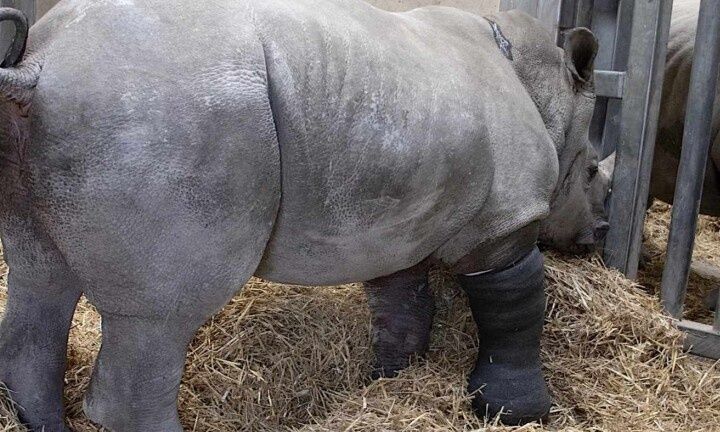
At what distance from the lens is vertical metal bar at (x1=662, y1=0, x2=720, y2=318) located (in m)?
3.36

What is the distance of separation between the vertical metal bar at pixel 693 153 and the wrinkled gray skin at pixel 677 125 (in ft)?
2.29

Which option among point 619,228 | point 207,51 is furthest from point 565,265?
point 207,51

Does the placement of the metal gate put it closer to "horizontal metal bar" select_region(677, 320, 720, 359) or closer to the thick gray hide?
"horizontal metal bar" select_region(677, 320, 720, 359)

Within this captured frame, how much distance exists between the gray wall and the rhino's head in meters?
1.84

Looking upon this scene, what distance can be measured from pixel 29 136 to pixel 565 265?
2121 millimetres

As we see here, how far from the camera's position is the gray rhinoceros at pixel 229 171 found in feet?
6.43

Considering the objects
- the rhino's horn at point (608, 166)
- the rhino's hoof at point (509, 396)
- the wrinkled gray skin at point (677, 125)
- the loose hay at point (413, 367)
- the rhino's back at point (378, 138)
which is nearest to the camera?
the rhino's back at point (378, 138)

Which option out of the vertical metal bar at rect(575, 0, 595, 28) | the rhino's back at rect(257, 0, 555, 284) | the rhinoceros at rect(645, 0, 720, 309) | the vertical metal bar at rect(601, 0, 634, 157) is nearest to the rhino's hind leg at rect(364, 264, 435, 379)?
the rhino's back at rect(257, 0, 555, 284)

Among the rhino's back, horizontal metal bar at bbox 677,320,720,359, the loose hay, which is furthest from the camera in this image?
horizontal metal bar at bbox 677,320,720,359

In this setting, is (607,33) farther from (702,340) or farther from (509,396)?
(509,396)

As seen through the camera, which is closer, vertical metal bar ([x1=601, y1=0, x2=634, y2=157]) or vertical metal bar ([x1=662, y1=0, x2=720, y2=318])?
vertical metal bar ([x1=662, y1=0, x2=720, y2=318])

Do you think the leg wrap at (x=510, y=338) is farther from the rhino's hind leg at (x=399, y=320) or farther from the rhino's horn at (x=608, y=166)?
the rhino's horn at (x=608, y=166)

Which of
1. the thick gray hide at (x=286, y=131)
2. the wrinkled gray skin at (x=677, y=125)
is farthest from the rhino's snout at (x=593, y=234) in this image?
the wrinkled gray skin at (x=677, y=125)

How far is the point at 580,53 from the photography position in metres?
3.16
